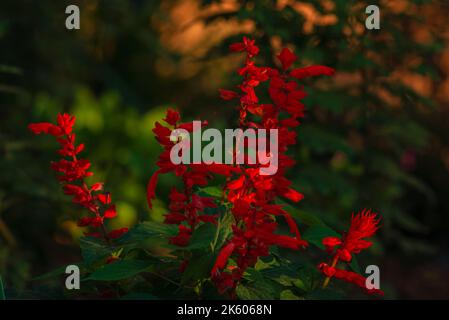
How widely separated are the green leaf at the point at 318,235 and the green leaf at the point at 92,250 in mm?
539

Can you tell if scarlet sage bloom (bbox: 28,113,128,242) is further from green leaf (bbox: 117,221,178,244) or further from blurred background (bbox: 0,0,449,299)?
blurred background (bbox: 0,0,449,299)

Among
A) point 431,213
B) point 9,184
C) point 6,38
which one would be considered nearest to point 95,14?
point 6,38

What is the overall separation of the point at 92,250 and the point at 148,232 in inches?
6.2

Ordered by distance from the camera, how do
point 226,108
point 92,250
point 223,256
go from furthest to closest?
point 226,108 < point 92,250 < point 223,256

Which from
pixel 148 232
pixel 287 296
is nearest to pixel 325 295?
pixel 287 296

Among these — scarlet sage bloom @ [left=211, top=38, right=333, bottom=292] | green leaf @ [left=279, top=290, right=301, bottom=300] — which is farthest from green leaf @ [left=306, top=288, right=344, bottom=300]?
scarlet sage bloom @ [left=211, top=38, right=333, bottom=292]

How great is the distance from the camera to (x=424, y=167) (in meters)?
7.06

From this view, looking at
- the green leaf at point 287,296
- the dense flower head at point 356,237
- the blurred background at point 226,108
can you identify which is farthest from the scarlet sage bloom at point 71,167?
the dense flower head at point 356,237

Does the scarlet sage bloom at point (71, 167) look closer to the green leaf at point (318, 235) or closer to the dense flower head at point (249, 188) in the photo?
the dense flower head at point (249, 188)

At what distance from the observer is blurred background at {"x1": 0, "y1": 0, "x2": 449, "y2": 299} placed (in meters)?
4.39

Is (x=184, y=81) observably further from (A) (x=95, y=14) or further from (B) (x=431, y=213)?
(B) (x=431, y=213)

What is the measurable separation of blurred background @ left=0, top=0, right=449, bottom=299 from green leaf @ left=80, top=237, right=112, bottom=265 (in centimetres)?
27

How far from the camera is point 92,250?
2.07 m

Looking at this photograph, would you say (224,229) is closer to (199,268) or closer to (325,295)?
(199,268)
